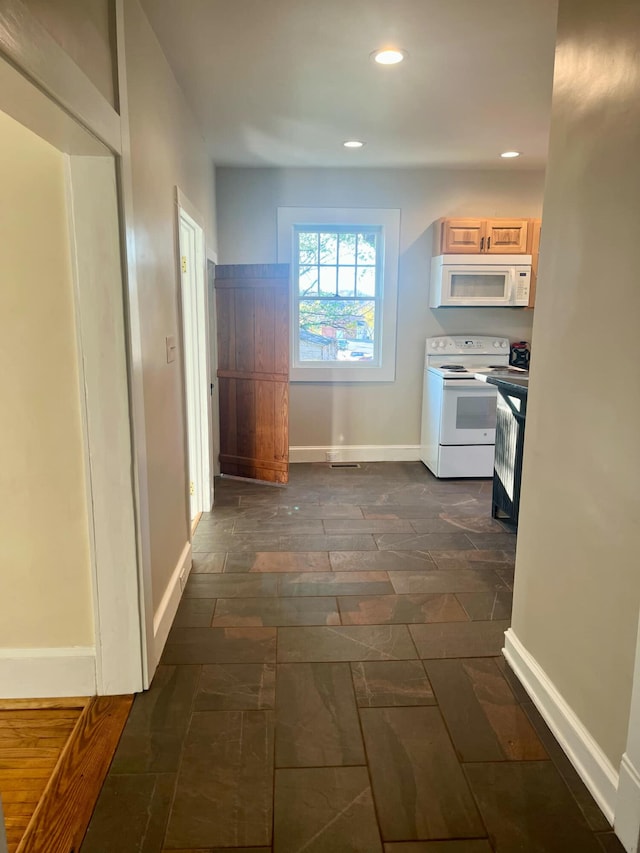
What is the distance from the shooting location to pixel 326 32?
2.42 metres

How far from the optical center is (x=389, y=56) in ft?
8.64

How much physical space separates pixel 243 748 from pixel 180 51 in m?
2.87

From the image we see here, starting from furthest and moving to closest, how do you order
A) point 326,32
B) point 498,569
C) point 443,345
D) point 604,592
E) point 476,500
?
1. point 443,345
2. point 476,500
3. point 498,569
4. point 326,32
5. point 604,592

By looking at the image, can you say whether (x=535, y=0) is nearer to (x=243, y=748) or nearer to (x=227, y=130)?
(x=227, y=130)

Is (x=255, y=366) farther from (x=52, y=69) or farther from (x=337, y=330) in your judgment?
(x=52, y=69)

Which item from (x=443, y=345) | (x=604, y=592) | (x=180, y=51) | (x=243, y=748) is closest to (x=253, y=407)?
(x=443, y=345)

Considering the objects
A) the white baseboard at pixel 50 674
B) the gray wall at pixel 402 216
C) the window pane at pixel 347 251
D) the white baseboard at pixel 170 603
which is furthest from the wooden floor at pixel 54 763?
the window pane at pixel 347 251

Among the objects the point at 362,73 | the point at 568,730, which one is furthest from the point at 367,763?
the point at 362,73

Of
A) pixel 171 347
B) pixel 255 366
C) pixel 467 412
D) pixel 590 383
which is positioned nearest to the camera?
pixel 590 383

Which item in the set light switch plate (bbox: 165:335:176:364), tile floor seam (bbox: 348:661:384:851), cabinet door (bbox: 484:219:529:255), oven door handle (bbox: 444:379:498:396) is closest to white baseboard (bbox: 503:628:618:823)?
tile floor seam (bbox: 348:661:384:851)

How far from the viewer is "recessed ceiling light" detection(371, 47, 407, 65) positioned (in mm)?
2583

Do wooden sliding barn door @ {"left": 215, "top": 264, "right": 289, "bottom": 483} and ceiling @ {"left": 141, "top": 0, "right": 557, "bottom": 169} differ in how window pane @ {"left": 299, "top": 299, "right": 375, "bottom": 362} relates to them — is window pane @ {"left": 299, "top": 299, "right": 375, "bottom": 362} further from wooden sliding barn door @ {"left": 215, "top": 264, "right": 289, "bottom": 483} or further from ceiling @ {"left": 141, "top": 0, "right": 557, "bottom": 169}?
ceiling @ {"left": 141, "top": 0, "right": 557, "bottom": 169}

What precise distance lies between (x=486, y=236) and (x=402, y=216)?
2.47ft

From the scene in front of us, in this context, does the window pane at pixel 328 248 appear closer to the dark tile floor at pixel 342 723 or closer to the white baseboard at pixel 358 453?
the white baseboard at pixel 358 453
